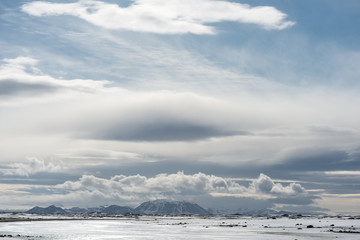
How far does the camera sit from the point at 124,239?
112 m

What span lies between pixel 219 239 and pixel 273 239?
1447 centimetres

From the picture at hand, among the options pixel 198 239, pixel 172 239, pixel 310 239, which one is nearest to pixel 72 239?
pixel 172 239

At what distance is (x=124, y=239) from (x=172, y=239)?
43.7 feet

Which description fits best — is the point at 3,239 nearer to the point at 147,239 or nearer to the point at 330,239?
the point at 147,239

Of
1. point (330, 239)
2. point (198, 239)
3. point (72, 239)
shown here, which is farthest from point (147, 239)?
point (330, 239)

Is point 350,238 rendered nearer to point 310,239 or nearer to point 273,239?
point 310,239

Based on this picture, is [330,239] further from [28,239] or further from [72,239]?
[28,239]

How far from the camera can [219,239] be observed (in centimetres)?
11325

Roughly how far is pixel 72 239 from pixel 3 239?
17403mm

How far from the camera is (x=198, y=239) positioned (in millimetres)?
111188

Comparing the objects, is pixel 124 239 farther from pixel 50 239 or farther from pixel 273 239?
pixel 273 239

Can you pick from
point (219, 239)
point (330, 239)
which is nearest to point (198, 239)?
point (219, 239)

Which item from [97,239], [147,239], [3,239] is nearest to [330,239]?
[147,239]

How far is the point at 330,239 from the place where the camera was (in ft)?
355
